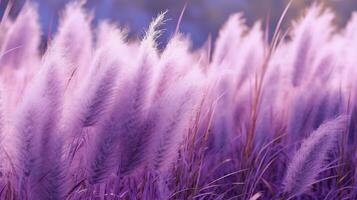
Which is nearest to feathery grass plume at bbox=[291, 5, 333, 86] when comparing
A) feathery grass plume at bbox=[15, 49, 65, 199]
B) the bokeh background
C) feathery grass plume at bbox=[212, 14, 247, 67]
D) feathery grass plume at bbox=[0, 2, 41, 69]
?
feathery grass plume at bbox=[212, 14, 247, 67]

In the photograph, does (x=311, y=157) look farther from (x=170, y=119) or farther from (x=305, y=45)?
(x=305, y=45)

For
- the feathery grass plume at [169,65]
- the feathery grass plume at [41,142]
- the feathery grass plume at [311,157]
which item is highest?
the feathery grass plume at [169,65]

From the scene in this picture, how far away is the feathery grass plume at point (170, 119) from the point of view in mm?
1481

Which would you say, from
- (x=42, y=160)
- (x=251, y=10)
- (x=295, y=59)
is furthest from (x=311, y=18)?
(x=251, y=10)

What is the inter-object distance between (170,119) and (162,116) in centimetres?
3

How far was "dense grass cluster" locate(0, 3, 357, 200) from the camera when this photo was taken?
4.46 ft

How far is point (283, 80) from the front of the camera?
241 centimetres

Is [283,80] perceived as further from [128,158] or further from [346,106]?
[128,158]

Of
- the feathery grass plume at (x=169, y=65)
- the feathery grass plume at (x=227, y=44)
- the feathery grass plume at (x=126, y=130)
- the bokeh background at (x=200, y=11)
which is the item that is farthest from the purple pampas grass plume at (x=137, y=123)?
the bokeh background at (x=200, y=11)

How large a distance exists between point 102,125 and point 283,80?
3.71ft

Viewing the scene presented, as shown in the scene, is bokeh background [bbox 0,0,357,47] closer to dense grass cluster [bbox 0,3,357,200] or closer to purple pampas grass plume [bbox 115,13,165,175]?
dense grass cluster [bbox 0,3,357,200]

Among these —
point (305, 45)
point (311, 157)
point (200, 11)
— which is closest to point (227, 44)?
point (305, 45)

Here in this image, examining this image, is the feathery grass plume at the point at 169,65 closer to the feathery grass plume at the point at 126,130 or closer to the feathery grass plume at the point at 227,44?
the feathery grass plume at the point at 126,130

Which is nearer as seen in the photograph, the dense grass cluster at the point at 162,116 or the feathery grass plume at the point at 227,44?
the dense grass cluster at the point at 162,116
